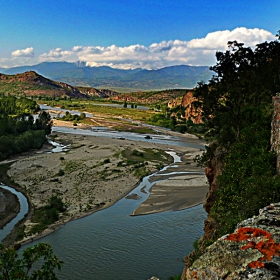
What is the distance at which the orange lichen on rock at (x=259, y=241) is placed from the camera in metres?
7.30

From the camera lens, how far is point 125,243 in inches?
1332

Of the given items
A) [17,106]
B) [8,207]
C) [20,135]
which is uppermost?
[17,106]

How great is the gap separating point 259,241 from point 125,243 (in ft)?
90.5

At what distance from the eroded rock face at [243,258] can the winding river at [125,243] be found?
69.8 feet

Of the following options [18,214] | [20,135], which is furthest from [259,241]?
[20,135]

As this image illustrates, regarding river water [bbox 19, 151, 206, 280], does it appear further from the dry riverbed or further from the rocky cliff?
the rocky cliff

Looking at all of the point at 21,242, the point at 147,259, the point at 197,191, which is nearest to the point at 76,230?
the point at 21,242

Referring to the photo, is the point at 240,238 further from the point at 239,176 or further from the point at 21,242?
the point at 21,242

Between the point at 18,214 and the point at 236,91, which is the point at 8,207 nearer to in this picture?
the point at 18,214

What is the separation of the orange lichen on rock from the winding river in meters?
21.2

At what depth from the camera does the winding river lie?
94.2 feet

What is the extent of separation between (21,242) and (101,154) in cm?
4923

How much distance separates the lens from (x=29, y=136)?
9362cm

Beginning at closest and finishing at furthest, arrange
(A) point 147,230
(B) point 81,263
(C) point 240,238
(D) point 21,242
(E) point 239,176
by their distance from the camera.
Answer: (C) point 240,238, (E) point 239,176, (B) point 81,263, (D) point 21,242, (A) point 147,230
